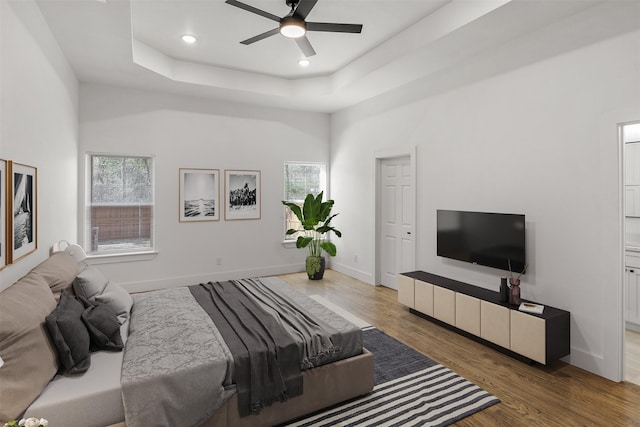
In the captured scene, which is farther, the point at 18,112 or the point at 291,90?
the point at 291,90

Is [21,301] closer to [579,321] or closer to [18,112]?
[18,112]

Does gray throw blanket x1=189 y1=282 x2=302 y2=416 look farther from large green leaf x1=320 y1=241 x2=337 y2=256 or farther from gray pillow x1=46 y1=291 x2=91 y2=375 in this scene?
large green leaf x1=320 y1=241 x2=337 y2=256

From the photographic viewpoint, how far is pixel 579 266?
2904mm

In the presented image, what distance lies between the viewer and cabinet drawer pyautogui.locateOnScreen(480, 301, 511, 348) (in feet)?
9.86


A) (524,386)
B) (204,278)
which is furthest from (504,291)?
(204,278)

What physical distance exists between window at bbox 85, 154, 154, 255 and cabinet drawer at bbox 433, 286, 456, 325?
4001mm

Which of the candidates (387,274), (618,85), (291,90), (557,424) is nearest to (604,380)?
(557,424)

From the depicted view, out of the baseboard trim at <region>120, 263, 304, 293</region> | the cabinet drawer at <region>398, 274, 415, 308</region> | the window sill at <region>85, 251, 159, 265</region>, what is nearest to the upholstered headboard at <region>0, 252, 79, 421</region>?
the window sill at <region>85, 251, 159, 265</region>

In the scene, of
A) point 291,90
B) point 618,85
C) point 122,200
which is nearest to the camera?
point 618,85

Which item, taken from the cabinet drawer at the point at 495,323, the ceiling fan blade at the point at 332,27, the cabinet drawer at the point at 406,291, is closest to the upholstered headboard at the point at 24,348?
the ceiling fan blade at the point at 332,27

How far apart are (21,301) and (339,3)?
3.31 metres

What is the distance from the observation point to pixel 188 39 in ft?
12.8

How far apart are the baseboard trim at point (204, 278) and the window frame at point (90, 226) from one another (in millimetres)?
383

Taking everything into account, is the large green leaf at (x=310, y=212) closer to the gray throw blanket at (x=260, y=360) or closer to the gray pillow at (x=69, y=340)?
the gray throw blanket at (x=260, y=360)
